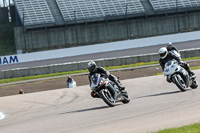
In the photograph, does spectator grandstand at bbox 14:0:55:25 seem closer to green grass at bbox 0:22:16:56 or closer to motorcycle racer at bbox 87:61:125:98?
green grass at bbox 0:22:16:56

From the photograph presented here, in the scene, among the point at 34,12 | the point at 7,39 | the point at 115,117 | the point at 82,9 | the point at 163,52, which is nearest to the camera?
the point at 115,117

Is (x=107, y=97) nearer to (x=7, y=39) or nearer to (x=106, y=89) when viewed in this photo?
(x=106, y=89)

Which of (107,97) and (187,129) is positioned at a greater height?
(107,97)

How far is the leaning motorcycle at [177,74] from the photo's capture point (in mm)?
Result: 13625

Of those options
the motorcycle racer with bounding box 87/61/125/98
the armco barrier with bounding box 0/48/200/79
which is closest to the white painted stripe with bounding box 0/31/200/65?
the armco barrier with bounding box 0/48/200/79

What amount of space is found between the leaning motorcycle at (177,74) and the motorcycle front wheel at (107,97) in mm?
2605

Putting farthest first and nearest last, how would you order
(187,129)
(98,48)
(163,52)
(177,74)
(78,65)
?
(98,48) → (78,65) → (163,52) → (177,74) → (187,129)

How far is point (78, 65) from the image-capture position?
35.5 meters

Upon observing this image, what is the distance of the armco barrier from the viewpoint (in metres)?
34.7

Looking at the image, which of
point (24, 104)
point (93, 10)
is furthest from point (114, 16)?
point (24, 104)

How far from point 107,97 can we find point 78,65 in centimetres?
2371

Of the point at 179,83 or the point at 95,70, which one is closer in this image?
the point at 95,70

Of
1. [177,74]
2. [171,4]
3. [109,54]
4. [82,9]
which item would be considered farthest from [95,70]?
[171,4]

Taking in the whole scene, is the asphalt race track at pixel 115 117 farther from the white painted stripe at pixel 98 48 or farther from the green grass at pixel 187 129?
the white painted stripe at pixel 98 48
